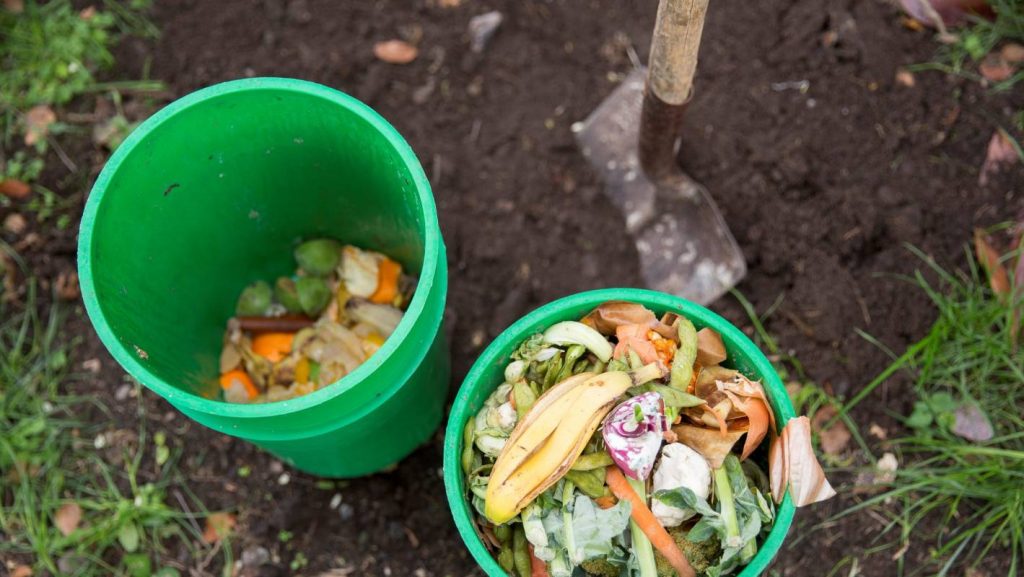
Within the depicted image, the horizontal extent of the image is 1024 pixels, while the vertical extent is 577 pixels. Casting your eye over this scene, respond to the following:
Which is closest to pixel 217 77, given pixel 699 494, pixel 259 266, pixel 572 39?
pixel 259 266

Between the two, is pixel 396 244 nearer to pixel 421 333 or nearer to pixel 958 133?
pixel 421 333

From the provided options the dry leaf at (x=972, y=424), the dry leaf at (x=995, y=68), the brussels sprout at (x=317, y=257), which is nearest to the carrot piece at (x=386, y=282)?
the brussels sprout at (x=317, y=257)

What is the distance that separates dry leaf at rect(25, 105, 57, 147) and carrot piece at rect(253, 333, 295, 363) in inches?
37.5

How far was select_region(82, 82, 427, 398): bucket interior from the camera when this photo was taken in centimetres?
156

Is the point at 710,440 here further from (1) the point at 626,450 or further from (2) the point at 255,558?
(2) the point at 255,558

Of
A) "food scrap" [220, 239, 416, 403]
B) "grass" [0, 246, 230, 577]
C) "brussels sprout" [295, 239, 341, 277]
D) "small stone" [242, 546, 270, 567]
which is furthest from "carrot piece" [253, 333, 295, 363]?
"small stone" [242, 546, 270, 567]

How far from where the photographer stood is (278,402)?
1394mm

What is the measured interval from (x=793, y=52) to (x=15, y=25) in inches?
89.2

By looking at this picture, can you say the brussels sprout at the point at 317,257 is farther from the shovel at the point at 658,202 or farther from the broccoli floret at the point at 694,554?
the broccoli floret at the point at 694,554

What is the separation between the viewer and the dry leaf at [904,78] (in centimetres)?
228

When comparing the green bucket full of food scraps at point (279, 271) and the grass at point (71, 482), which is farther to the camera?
the grass at point (71, 482)

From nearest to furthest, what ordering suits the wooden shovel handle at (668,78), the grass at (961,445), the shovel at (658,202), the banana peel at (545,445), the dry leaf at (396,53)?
1. the banana peel at (545,445)
2. the wooden shovel handle at (668,78)
3. the grass at (961,445)
4. the shovel at (658,202)
5. the dry leaf at (396,53)

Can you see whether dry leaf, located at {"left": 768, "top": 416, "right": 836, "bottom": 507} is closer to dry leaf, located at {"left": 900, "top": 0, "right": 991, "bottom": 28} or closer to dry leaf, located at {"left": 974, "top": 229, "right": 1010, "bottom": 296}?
dry leaf, located at {"left": 974, "top": 229, "right": 1010, "bottom": 296}

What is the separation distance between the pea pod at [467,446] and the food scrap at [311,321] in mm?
517
